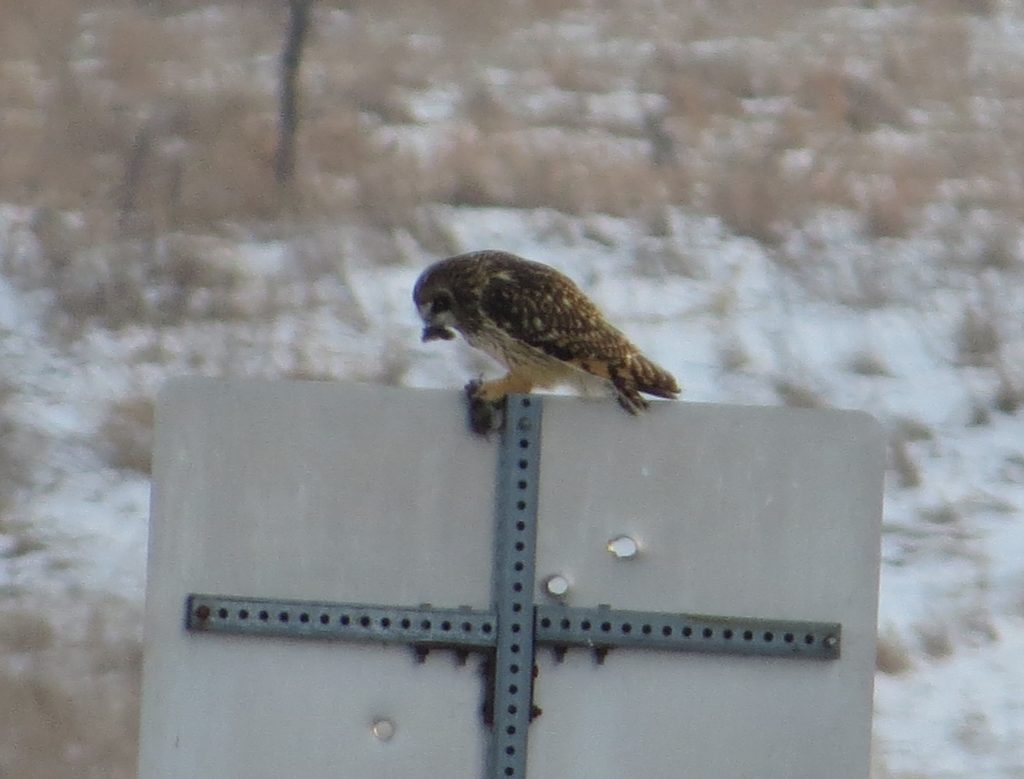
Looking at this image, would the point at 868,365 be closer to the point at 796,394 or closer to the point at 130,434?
the point at 796,394

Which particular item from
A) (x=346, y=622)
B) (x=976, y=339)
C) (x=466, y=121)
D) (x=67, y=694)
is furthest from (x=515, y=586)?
(x=466, y=121)

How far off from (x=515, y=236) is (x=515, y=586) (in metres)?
11.8

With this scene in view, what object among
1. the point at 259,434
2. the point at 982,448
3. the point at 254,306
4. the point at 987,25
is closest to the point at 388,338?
the point at 254,306

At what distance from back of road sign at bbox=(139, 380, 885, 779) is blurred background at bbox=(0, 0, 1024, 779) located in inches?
198

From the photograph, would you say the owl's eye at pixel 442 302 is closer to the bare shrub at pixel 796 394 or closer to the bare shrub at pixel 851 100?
the bare shrub at pixel 796 394

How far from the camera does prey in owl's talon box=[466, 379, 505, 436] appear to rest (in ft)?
12.8

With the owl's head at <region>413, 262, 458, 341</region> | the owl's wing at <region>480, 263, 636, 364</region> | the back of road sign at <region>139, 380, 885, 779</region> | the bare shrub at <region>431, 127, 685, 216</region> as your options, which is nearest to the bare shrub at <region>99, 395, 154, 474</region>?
the bare shrub at <region>431, 127, 685, 216</region>

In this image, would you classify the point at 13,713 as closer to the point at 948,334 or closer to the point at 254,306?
the point at 254,306

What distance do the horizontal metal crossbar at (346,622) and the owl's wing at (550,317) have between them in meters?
1.28

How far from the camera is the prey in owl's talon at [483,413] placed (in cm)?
389

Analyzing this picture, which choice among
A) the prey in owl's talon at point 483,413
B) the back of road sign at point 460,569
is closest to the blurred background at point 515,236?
the back of road sign at point 460,569

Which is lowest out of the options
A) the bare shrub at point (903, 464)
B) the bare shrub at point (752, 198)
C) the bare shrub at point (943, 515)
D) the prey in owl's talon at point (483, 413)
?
the prey in owl's talon at point (483, 413)

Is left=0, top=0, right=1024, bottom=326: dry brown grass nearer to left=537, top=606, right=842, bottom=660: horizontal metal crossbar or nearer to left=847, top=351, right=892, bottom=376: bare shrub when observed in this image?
left=847, top=351, right=892, bottom=376: bare shrub

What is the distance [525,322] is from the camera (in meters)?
5.43
